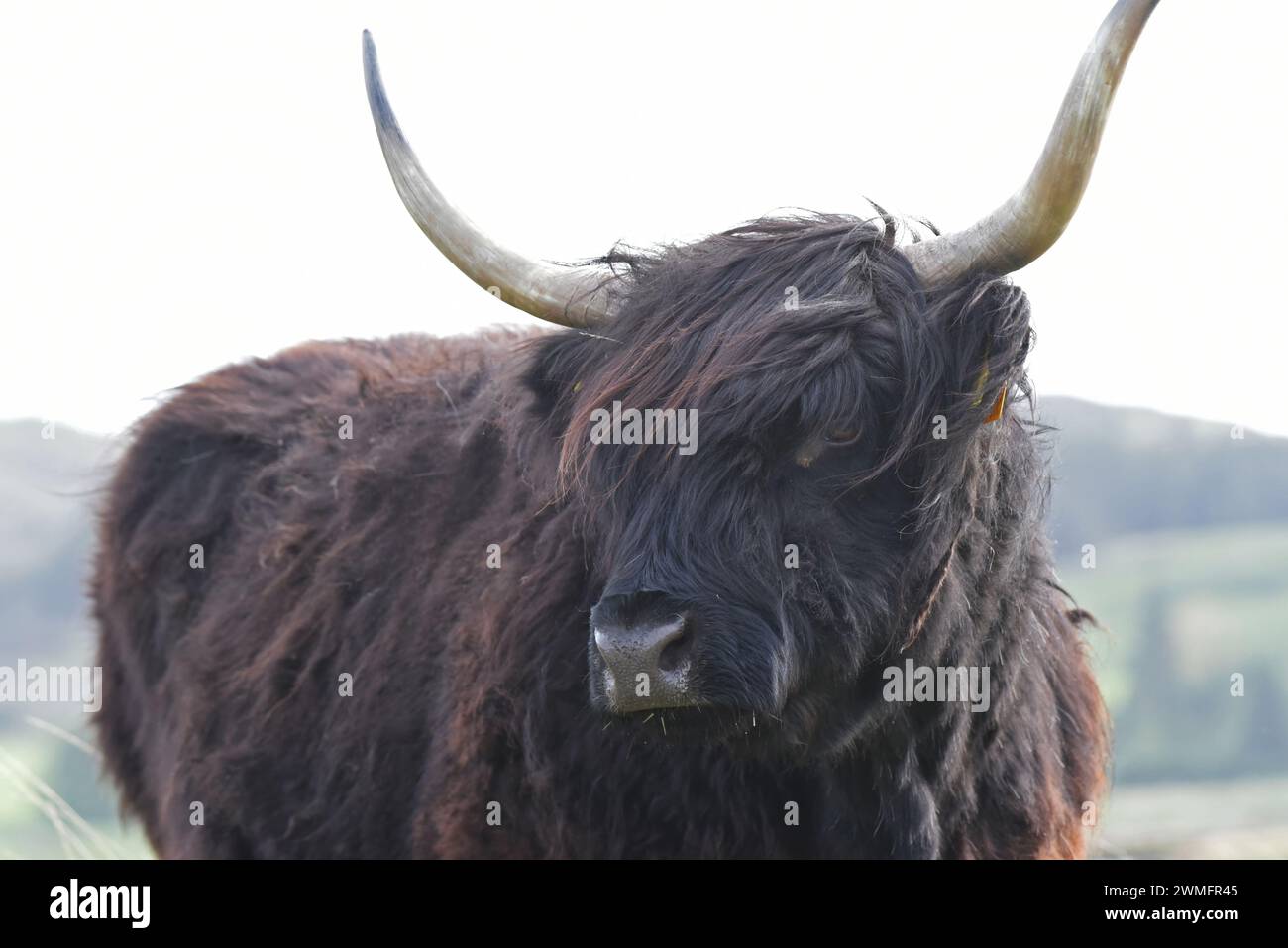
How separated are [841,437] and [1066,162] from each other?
90 cm

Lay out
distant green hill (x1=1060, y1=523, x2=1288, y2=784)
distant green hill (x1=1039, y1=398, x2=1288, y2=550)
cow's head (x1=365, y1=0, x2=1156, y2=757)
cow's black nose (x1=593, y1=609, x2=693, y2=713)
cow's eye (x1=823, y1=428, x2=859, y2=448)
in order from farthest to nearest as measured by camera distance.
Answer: distant green hill (x1=1039, y1=398, x2=1288, y2=550), distant green hill (x1=1060, y1=523, x2=1288, y2=784), cow's eye (x1=823, y1=428, x2=859, y2=448), cow's head (x1=365, y1=0, x2=1156, y2=757), cow's black nose (x1=593, y1=609, x2=693, y2=713)

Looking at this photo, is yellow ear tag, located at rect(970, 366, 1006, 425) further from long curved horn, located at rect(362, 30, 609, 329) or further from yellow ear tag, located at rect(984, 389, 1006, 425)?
long curved horn, located at rect(362, 30, 609, 329)

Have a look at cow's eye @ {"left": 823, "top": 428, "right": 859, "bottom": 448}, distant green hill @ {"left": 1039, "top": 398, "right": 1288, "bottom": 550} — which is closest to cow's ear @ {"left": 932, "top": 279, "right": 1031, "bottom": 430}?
cow's eye @ {"left": 823, "top": 428, "right": 859, "bottom": 448}

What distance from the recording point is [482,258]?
4.33 metres

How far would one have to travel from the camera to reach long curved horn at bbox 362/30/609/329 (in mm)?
4316

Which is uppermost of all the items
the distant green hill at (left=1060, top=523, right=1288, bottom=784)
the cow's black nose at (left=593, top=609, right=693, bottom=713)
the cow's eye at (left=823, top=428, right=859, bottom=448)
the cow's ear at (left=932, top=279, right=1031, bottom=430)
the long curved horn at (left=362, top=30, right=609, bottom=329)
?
the long curved horn at (left=362, top=30, right=609, bottom=329)

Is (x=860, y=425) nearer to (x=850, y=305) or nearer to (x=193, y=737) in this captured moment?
(x=850, y=305)

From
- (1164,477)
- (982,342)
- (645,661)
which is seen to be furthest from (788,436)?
(1164,477)

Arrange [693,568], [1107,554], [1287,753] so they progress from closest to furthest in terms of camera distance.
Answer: [693,568] < [1287,753] < [1107,554]

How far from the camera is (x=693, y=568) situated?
358 centimetres

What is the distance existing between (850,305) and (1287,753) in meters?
19.4

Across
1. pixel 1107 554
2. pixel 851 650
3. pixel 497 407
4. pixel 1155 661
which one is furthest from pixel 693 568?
pixel 1107 554

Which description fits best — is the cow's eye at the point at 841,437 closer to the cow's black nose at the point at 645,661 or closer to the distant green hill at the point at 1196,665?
the cow's black nose at the point at 645,661

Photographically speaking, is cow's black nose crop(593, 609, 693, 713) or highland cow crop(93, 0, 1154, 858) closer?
cow's black nose crop(593, 609, 693, 713)
